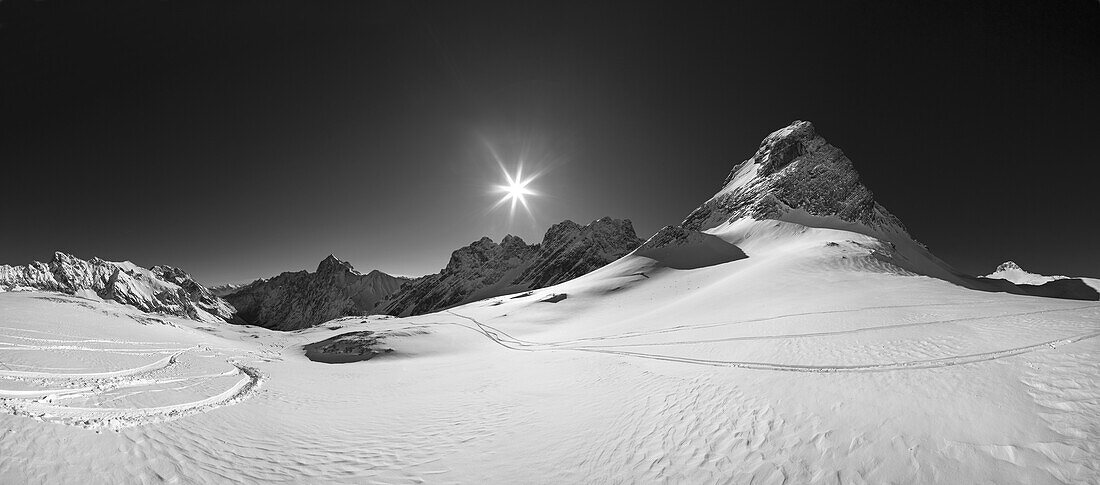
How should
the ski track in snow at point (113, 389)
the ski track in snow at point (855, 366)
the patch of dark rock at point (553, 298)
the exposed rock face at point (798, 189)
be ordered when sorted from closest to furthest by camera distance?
the ski track in snow at point (113, 389) → the ski track in snow at point (855, 366) → the patch of dark rock at point (553, 298) → the exposed rock face at point (798, 189)

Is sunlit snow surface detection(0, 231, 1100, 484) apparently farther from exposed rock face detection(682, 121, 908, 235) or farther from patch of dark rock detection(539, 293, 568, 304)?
exposed rock face detection(682, 121, 908, 235)

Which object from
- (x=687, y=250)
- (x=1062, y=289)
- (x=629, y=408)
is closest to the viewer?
(x=629, y=408)

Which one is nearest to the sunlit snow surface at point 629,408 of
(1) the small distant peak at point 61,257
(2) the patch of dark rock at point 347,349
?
(2) the patch of dark rock at point 347,349

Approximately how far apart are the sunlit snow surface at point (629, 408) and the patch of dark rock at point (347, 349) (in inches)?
337

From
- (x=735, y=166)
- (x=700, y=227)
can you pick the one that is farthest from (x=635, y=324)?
(x=735, y=166)

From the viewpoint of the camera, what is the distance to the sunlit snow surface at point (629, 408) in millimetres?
6672

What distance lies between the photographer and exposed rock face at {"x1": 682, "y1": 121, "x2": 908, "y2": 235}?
87.5 meters

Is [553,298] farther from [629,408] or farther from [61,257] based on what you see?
[61,257]

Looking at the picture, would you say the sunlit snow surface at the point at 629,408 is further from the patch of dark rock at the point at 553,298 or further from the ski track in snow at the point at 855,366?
the patch of dark rock at the point at 553,298

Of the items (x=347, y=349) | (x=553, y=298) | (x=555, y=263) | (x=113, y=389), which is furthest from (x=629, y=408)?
(x=555, y=263)

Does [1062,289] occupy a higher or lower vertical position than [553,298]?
lower

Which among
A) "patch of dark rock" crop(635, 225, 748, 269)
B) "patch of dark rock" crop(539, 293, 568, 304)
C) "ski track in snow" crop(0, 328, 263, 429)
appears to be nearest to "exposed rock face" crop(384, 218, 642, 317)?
"patch of dark rock" crop(635, 225, 748, 269)

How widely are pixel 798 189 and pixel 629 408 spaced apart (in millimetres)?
103856

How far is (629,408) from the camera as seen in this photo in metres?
11.5
